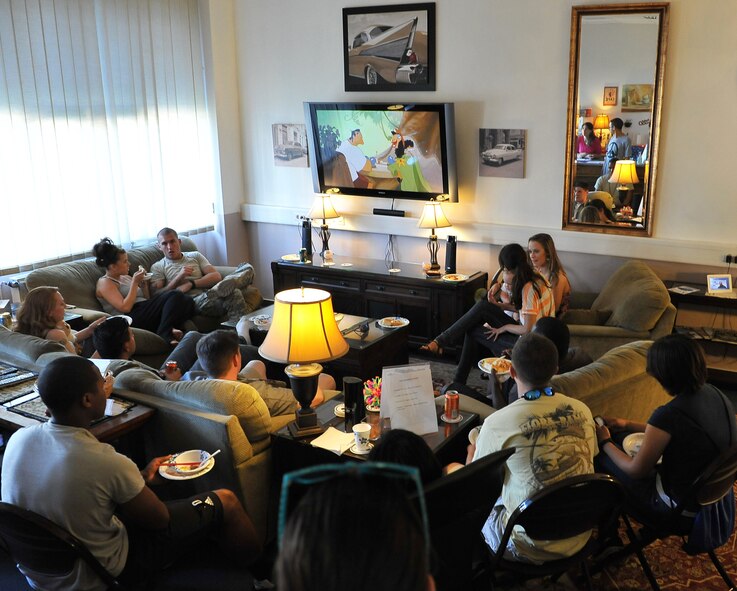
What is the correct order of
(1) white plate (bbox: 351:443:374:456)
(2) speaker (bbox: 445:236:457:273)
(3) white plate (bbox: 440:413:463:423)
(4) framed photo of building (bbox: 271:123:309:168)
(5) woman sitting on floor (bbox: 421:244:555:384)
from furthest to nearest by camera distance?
(4) framed photo of building (bbox: 271:123:309:168) < (2) speaker (bbox: 445:236:457:273) < (5) woman sitting on floor (bbox: 421:244:555:384) < (3) white plate (bbox: 440:413:463:423) < (1) white plate (bbox: 351:443:374:456)

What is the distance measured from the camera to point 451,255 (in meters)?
6.00

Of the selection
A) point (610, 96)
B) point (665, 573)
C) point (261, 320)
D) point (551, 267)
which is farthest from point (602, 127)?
point (665, 573)

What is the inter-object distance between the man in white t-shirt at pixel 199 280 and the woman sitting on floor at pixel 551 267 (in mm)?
2567

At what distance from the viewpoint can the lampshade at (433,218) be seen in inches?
239

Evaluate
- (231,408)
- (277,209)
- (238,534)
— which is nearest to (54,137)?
(277,209)

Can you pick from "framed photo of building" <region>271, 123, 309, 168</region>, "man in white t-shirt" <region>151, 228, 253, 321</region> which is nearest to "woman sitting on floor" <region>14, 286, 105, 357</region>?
"man in white t-shirt" <region>151, 228, 253, 321</region>

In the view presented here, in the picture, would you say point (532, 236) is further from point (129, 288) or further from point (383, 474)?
point (383, 474)

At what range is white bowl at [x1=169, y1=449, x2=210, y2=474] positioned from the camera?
291 centimetres

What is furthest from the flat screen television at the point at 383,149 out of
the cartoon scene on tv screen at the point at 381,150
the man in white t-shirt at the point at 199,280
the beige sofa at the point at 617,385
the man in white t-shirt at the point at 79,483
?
the man in white t-shirt at the point at 79,483

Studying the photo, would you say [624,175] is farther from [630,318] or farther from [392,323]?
[392,323]

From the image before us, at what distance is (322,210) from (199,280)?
4.44 ft

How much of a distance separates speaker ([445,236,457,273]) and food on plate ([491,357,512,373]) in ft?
6.03

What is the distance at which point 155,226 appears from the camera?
6.88m

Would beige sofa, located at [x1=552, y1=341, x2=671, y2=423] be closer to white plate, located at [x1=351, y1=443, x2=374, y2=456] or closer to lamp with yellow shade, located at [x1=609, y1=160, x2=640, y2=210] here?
white plate, located at [x1=351, y1=443, x2=374, y2=456]
